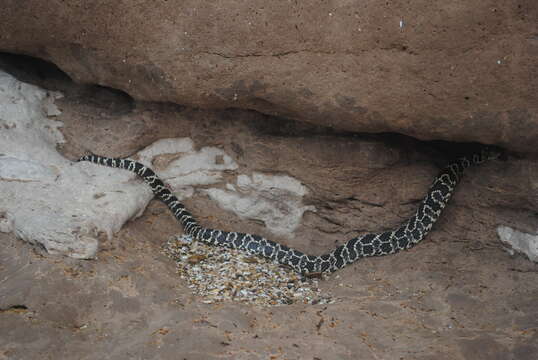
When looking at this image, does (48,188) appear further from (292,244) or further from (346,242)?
(346,242)

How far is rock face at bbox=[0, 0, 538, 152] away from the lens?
505cm

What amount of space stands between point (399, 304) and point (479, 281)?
1.06 m

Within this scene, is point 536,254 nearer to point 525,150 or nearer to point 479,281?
point 479,281

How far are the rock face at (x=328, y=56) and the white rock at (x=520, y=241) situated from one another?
114 cm

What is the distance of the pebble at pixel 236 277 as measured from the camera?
5945 mm

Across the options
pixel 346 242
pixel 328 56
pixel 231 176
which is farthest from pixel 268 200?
pixel 328 56

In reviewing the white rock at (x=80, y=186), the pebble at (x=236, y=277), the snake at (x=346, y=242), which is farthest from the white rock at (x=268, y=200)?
the pebble at (x=236, y=277)

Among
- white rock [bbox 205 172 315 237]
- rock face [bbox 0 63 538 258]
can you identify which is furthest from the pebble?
white rock [bbox 205 172 315 237]

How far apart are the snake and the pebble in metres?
0.13

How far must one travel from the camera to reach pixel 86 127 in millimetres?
7598

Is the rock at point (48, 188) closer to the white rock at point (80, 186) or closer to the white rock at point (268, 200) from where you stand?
the white rock at point (80, 186)

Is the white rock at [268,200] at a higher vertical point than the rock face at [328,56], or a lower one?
lower

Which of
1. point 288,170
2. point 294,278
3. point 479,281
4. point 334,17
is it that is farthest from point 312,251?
point 334,17

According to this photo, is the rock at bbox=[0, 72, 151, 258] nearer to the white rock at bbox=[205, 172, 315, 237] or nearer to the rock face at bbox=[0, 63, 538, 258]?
the rock face at bbox=[0, 63, 538, 258]
